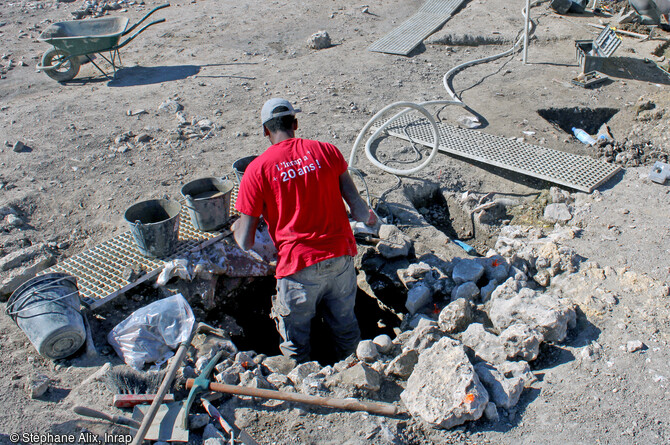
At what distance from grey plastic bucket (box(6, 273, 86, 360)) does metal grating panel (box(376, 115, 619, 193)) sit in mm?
3757

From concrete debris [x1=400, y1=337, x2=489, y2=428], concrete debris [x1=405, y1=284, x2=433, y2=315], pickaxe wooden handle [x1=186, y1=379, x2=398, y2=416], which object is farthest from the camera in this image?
concrete debris [x1=405, y1=284, x2=433, y2=315]

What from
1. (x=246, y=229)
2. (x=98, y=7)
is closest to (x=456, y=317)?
(x=246, y=229)

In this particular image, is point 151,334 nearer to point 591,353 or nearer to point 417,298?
point 417,298

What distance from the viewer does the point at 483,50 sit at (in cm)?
820

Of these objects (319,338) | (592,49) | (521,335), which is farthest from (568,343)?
(592,49)

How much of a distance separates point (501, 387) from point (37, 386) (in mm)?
2483

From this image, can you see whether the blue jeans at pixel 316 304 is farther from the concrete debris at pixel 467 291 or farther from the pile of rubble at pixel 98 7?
the pile of rubble at pixel 98 7

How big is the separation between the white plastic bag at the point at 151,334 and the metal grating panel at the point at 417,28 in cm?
611

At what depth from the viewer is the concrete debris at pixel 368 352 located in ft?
9.70

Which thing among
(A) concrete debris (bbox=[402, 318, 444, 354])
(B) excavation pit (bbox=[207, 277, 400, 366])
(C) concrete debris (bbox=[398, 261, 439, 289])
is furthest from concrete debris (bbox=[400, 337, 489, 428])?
(B) excavation pit (bbox=[207, 277, 400, 366])

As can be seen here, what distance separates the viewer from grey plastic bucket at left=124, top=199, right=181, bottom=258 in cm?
344

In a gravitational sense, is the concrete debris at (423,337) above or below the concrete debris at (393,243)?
above

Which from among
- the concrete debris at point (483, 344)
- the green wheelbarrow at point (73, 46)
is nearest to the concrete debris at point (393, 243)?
the concrete debris at point (483, 344)

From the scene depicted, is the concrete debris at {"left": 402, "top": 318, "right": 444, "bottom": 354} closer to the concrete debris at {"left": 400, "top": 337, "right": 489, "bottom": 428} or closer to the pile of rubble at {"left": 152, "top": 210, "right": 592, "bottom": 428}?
the pile of rubble at {"left": 152, "top": 210, "right": 592, "bottom": 428}
